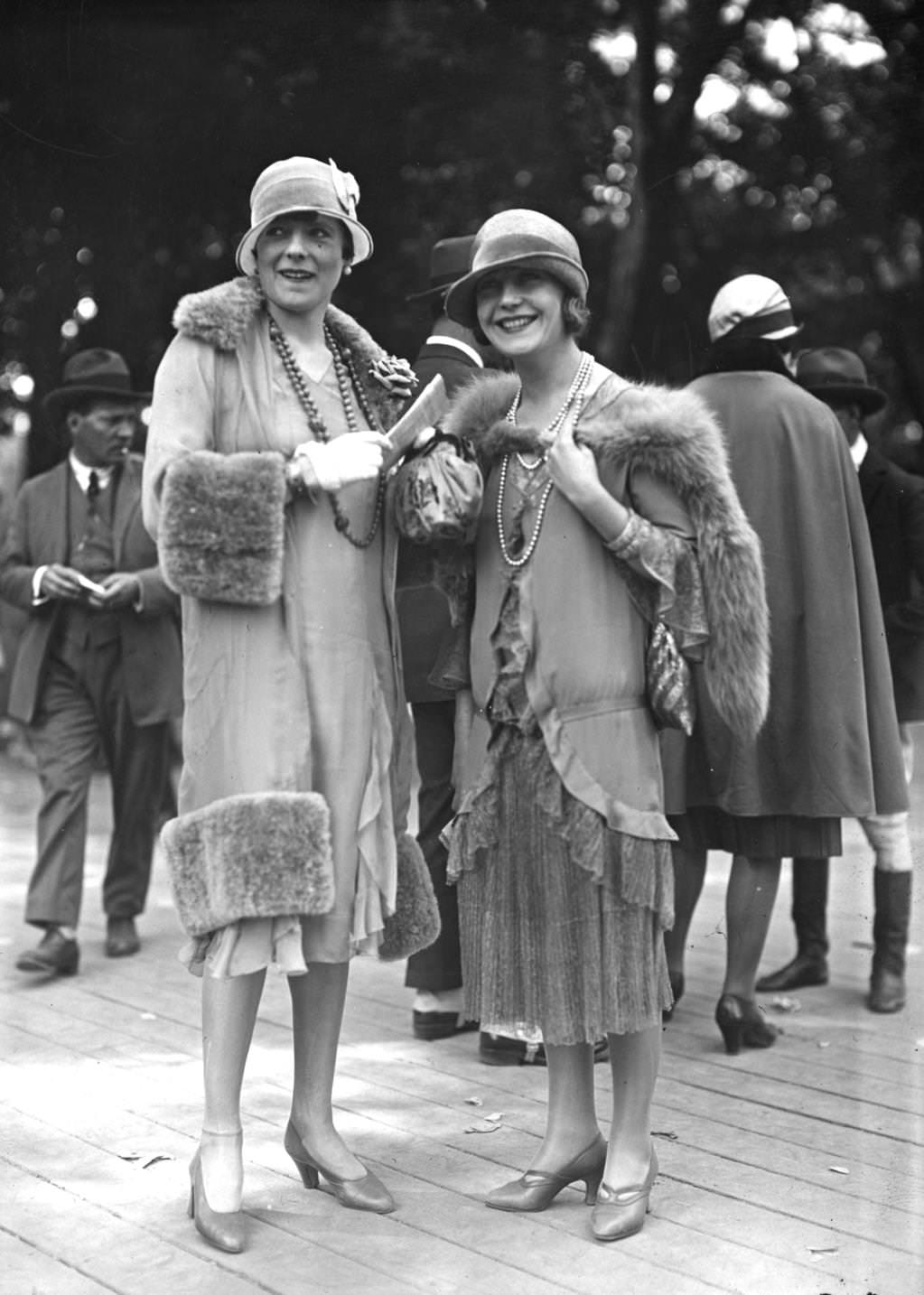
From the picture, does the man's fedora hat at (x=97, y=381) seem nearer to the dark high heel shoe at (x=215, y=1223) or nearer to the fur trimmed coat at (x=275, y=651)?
the fur trimmed coat at (x=275, y=651)

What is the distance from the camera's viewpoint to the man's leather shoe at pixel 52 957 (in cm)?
535

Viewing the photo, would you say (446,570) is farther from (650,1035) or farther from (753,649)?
(650,1035)

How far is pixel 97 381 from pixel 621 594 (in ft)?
10.9

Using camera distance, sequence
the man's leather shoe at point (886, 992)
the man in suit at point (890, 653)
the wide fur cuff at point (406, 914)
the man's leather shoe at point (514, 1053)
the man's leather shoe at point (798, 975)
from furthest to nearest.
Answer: the man's leather shoe at point (798, 975)
the man in suit at point (890, 653)
the man's leather shoe at point (886, 992)
the man's leather shoe at point (514, 1053)
the wide fur cuff at point (406, 914)

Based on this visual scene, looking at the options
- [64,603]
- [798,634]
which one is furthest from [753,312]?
[64,603]

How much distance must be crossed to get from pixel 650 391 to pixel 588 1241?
166cm

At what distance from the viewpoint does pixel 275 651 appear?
124 inches

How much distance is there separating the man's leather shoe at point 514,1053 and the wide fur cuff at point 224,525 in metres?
1.82

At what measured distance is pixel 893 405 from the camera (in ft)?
37.4

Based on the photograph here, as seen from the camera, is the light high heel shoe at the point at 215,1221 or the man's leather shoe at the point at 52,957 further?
the man's leather shoe at the point at 52,957

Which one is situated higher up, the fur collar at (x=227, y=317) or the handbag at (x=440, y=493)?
the fur collar at (x=227, y=317)

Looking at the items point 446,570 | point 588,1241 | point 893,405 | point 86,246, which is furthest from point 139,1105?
point 893,405

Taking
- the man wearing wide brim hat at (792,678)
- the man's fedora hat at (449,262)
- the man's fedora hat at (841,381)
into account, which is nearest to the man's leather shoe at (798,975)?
the man wearing wide brim hat at (792,678)

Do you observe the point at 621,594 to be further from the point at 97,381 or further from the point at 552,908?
the point at 97,381
